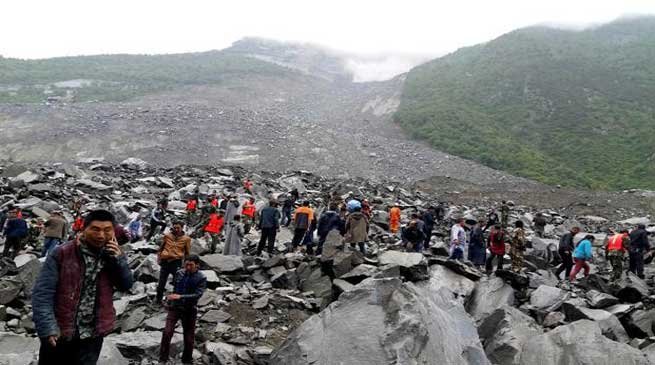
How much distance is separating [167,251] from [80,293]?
465 centimetres

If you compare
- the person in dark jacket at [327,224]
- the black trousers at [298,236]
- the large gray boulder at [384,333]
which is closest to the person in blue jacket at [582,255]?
the person in dark jacket at [327,224]

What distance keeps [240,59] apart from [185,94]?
32.1 m

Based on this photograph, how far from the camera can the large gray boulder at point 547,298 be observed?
9.34 m

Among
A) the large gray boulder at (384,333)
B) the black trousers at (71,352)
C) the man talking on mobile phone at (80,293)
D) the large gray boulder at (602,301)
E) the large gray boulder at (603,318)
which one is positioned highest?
the man talking on mobile phone at (80,293)

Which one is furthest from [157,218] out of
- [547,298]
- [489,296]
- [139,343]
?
[547,298]

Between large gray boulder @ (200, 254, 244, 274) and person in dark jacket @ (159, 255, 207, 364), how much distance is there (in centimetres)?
410

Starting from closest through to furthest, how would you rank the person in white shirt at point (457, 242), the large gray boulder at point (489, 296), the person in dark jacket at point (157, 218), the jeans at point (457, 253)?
the large gray boulder at point (489, 296)
the person in white shirt at point (457, 242)
the jeans at point (457, 253)
the person in dark jacket at point (157, 218)

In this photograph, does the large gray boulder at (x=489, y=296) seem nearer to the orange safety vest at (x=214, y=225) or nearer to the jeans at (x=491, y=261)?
the jeans at (x=491, y=261)

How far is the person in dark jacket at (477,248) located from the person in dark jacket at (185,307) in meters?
8.42

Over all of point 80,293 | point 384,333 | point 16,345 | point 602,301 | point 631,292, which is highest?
point 80,293

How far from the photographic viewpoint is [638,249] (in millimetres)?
13766

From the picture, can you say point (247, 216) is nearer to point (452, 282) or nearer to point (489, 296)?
point (452, 282)

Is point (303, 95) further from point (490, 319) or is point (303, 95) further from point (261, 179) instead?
point (490, 319)

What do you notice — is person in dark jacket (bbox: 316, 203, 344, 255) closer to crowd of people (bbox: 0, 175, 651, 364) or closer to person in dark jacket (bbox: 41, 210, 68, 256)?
crowd of people (bbox: 0, 175, 651, 364)
